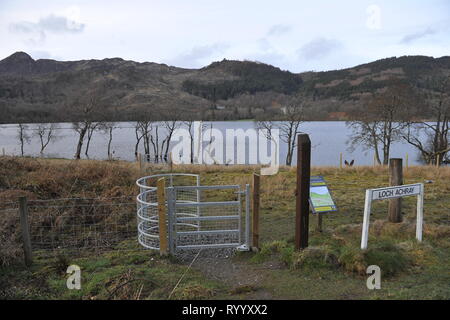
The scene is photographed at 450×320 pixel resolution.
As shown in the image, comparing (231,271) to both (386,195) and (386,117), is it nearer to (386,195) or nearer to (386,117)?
(386,195)

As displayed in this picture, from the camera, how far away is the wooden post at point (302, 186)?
618cm

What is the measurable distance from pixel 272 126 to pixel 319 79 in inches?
3921

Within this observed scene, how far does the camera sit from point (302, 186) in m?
6.26

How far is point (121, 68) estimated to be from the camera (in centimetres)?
18325

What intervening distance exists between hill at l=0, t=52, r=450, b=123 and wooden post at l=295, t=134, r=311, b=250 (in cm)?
9211

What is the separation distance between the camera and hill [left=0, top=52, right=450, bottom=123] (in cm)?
10781

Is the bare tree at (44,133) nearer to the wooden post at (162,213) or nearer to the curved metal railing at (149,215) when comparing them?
the curved metal railing at (149,215)

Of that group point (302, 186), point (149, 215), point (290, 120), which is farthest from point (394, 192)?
point (290, 120)

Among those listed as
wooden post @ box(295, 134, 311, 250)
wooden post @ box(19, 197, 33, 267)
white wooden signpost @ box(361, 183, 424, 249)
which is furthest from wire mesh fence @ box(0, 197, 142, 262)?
white wooden signpost @ box(361, 183, 424, 249)

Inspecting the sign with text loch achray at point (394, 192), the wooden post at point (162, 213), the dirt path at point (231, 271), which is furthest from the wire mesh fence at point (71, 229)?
the sign with text loch achray at point (394, 192)

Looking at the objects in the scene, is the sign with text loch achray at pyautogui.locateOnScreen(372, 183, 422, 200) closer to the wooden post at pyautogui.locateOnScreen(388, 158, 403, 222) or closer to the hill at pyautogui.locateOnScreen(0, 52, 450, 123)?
the wooden post at pyautogui.locateOnScreen(388, 158, 403, 222)

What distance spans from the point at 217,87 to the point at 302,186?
14617 cm

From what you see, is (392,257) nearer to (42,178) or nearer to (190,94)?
(42,178)
